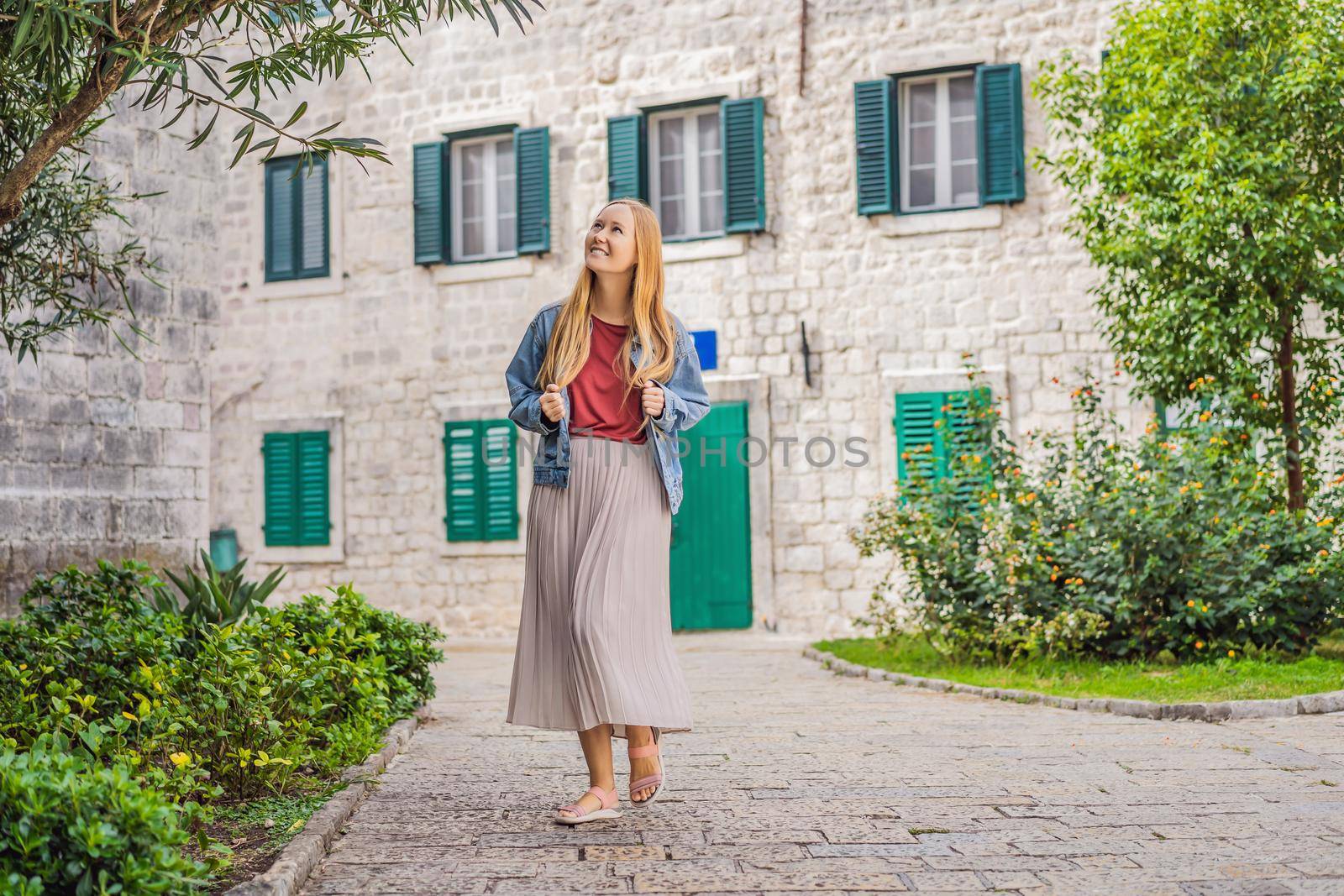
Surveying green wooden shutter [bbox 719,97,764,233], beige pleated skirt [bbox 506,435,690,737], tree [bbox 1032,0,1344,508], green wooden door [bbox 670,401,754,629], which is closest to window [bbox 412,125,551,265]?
green wooden shutter [bbox 719,97,764,233]

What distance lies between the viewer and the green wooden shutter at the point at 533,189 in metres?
15.0

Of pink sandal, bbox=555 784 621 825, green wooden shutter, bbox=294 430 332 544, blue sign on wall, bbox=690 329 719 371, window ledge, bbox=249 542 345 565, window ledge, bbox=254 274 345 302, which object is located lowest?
pink sandal, bbox=555 784 621 825

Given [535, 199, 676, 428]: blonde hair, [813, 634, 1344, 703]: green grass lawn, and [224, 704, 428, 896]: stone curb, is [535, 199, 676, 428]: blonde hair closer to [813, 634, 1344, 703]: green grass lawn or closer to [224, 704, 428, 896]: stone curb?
[224, 704, 428, 896]: stone curb

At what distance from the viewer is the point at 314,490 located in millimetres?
15875

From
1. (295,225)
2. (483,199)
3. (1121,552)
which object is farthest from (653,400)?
(295,225)

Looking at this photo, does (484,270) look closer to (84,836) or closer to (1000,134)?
(1000,134)

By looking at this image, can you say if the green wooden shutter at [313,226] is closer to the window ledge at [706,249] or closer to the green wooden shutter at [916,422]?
the window ledge at [706,249]

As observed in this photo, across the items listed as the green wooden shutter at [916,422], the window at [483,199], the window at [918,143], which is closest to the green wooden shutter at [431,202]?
the window at [483,199]

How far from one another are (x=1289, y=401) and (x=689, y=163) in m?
6.45

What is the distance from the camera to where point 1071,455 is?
10344mm

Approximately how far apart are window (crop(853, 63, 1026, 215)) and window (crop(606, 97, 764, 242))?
41.8 inches

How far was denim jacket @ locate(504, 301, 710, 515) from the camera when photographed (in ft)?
Result: 15.4

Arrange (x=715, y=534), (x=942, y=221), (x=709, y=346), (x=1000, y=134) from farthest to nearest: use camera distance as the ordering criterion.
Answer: (x=709, y=346) < (x=715, y=534) < (x=942, y=221) < (x=1000, y=134)

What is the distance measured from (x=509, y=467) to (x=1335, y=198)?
8.10 metres
